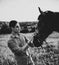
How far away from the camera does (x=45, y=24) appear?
3752 millimetres

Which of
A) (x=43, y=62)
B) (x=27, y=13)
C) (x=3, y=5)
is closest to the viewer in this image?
(x=43, y=62)

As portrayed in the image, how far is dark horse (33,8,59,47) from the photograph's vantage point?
367cm

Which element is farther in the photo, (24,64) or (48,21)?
(48,21)

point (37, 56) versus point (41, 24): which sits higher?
point (41, 24)

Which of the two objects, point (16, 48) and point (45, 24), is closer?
point (16, 48)

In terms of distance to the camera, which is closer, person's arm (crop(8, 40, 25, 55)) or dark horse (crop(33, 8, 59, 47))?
person's arm (crop(8, 40, 25, 55))

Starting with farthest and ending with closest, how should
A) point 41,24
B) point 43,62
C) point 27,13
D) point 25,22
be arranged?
1. point 27,13
2. point 25,22
3. point 43,62
4. point 41,24

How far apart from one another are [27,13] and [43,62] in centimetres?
606

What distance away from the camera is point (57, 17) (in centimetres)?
378

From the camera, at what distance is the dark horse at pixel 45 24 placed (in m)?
3.67

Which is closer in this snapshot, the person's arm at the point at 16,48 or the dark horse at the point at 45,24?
the person's arm at the point at 16,48

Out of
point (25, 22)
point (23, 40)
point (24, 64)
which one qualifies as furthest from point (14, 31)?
point (25, 22)

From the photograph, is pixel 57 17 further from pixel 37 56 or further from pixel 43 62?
pixel 37 56

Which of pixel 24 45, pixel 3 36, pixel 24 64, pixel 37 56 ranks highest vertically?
pixel 24 45
